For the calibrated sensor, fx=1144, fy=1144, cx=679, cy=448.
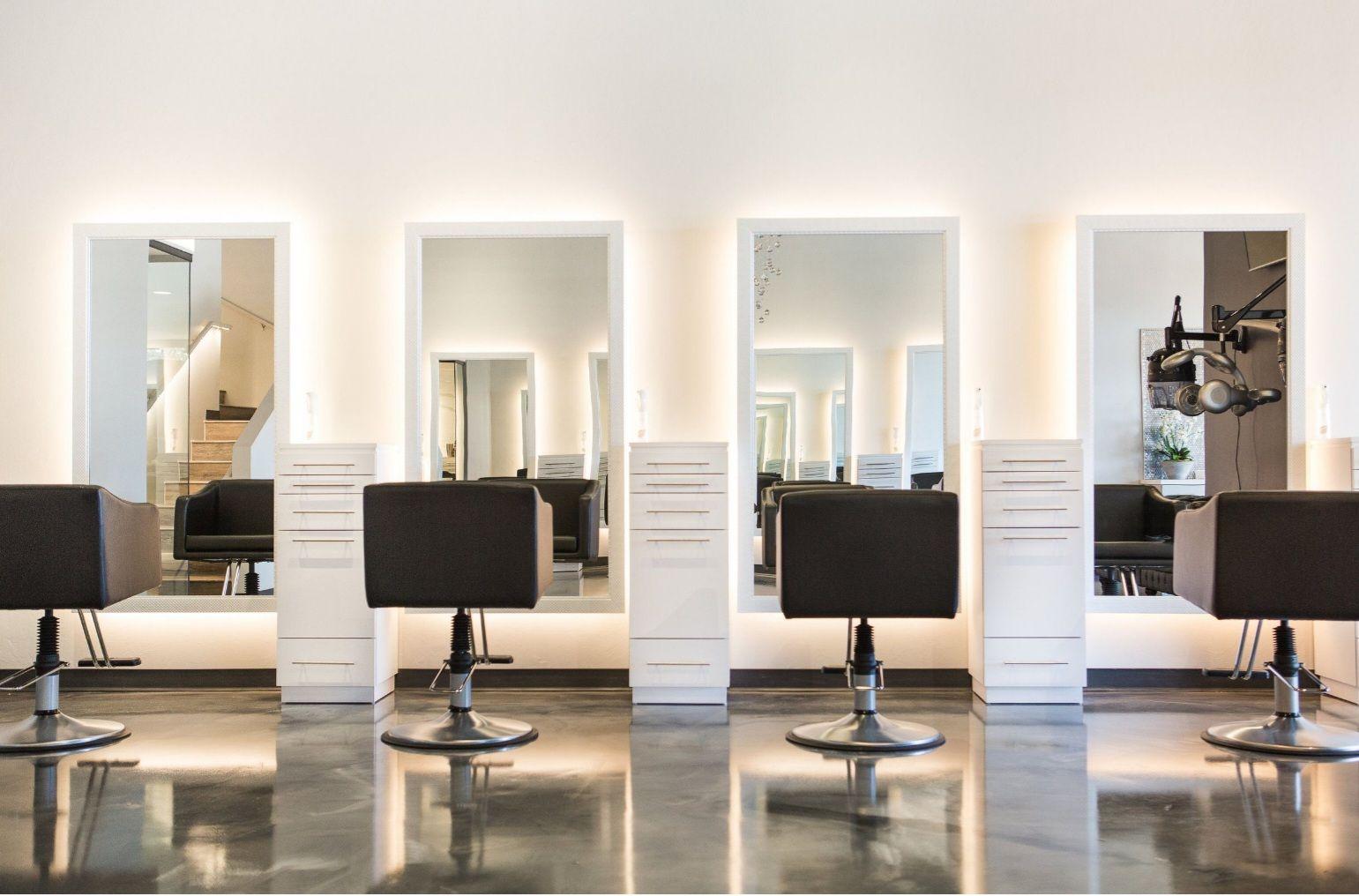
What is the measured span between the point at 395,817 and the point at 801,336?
2.65m

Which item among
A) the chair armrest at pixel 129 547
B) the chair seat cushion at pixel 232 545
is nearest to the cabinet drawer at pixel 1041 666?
the chair seat cushion at pixel 232 545

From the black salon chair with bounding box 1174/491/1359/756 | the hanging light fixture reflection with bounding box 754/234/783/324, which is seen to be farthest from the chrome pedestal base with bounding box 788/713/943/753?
the hanging light fixture reflection with bounding box 754/234/783/324

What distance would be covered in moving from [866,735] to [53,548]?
2.66 meters

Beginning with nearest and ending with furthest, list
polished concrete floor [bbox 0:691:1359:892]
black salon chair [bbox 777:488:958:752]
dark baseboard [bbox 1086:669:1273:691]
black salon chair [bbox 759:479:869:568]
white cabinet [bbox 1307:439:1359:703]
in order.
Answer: polished concrete floor [bbox 0:691:1359:892] → black salon chair [bbox 777:488:958:752] → white cabinet [bbox 1307:439:1359:703] → black salon chair [bbox 759:479:869:568] → dark baseboard [bbox 1086:669:1273:691]

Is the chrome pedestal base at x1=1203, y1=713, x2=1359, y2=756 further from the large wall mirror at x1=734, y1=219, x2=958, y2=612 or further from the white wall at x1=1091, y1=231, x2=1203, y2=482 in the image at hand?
the large wall mirror at x1=734, y1=219, x2=958, y2=612

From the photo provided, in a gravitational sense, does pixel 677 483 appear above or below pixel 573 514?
above

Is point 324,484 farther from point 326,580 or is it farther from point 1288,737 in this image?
point 1288,737

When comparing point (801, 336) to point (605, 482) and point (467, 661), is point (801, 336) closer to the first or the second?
point (605, 482)

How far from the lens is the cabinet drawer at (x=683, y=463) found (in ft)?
14.5

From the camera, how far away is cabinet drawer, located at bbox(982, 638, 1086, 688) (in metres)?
4.42

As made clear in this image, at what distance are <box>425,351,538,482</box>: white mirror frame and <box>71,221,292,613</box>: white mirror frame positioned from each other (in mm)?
616

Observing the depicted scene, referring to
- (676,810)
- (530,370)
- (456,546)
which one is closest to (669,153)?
(530,370)

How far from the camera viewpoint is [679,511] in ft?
14.6

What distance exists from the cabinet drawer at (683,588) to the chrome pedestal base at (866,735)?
695mm
